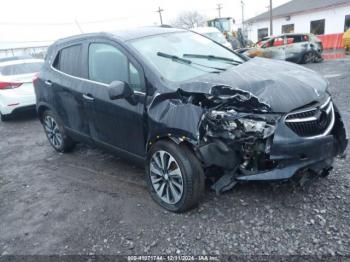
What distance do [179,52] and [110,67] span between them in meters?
0.84

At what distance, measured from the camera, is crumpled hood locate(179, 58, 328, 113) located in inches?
108

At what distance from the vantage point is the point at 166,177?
327 cm

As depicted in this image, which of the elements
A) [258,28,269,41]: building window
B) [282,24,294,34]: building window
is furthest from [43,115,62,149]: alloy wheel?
[258,28,269,41]: building window

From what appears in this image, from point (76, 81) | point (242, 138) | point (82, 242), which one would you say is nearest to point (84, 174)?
point (76, 81)

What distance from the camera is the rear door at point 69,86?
4.21 meters

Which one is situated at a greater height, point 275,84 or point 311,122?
point 275,84

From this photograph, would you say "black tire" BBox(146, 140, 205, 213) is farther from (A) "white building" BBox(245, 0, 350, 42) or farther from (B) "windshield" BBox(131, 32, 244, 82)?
(A) "white building" BBox(245, 0, 350, 42)

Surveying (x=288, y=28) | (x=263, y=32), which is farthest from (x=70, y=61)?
(x=263, y=32)

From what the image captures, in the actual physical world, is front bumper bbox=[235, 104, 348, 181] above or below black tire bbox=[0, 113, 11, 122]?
above

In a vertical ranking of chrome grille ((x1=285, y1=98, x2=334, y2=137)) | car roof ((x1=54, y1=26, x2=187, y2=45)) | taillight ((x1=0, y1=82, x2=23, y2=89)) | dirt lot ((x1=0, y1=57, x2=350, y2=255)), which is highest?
car roof ((x1=54, y1=26, x2=187, y2=45))

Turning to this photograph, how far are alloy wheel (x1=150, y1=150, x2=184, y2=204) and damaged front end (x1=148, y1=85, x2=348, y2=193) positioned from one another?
0.28 metres

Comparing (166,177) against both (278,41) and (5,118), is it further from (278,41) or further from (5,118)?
(278,41)

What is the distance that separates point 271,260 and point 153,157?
1.49 metres

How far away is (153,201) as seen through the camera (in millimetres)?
3539
